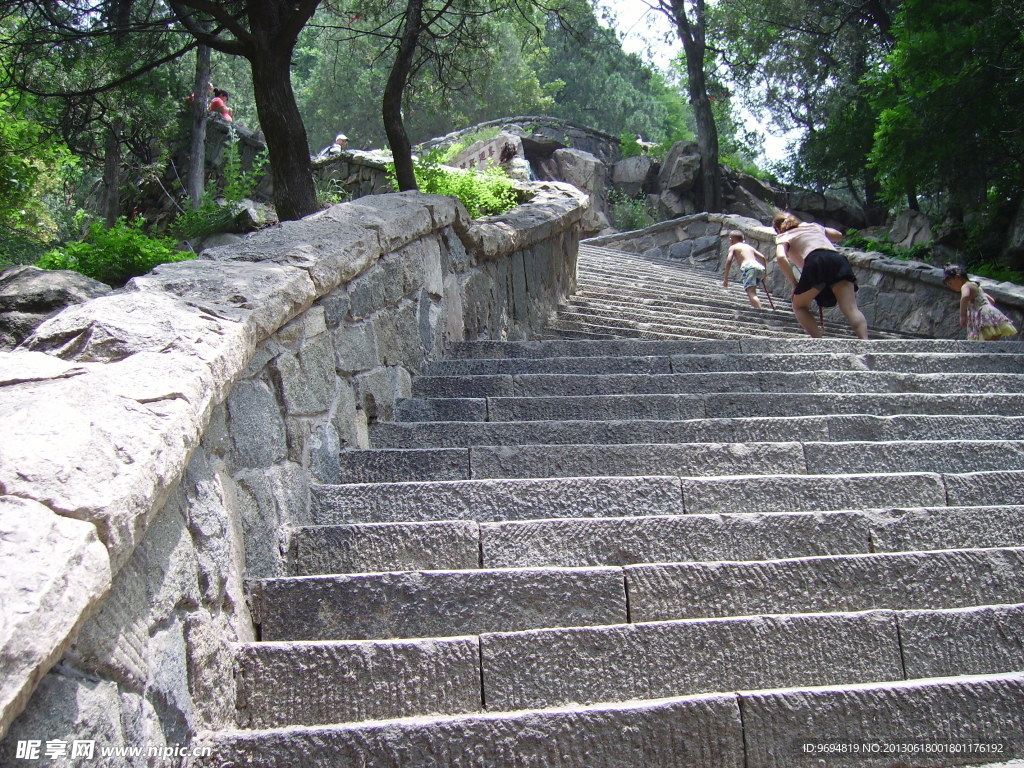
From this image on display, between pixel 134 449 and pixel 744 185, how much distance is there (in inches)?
793

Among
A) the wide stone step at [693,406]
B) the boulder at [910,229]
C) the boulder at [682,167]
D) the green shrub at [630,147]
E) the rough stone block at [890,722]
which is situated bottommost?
the rough stone block at [890,722]

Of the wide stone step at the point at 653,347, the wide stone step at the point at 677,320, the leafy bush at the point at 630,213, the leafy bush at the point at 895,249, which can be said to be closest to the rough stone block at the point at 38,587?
the wide stone step at the point at 653,347

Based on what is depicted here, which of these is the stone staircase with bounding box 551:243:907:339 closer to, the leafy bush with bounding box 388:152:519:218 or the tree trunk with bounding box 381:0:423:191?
the leafy bush with bounding box 388:152:519:218

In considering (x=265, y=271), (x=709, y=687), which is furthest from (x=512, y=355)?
(x=709, y=687)

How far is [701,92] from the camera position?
1806 centimetres

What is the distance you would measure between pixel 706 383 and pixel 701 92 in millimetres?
15162

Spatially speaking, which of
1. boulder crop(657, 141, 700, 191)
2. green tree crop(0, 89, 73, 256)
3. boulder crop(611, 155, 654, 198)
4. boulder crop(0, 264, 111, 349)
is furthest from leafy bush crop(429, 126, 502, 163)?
boulder crop(0, 264, 111, 349)

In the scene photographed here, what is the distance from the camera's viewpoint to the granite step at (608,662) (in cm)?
206

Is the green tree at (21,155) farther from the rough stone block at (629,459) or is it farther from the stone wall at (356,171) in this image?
the rough stone block at (629,459)

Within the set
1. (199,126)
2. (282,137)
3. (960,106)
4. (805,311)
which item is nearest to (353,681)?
→ (282,137)

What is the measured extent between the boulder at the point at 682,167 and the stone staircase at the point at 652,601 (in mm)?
17247

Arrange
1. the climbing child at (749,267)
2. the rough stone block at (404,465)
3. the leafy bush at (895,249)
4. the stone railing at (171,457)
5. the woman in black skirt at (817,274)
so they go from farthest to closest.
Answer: the leafy bush at (895,249) < the climbing child at (749,267) < the woman in black skirt at (817,274) < the rough stone block at (404,465) < the stone railing at (171,457)

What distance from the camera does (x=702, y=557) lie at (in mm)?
2629

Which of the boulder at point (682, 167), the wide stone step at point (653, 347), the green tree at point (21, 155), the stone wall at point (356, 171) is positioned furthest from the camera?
the boulder at point (682, 167)
